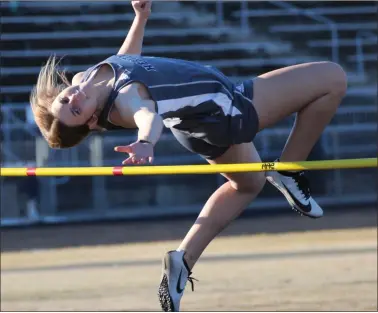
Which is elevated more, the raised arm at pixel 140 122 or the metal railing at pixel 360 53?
the raised arm at pixel 140 122

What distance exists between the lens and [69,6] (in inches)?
468

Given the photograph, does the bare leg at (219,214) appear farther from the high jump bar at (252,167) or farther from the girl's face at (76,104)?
the girl's face at (76,104)

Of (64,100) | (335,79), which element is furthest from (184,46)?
(64,100)

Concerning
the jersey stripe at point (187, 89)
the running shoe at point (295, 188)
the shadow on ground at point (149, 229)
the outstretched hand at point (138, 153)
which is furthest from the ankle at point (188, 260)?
the shadow on ground at point (149, 229)

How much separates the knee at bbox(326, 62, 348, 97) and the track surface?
165cm

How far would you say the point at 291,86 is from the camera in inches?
161

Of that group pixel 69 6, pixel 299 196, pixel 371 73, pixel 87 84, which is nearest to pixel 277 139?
pixel 371 73

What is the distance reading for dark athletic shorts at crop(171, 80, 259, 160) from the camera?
3969mm

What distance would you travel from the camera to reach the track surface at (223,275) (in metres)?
5.80

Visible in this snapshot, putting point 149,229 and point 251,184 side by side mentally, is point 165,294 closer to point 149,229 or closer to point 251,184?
Result: point 251,184

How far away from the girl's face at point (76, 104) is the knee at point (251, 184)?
967 mm

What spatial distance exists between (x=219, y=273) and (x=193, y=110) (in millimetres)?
3230

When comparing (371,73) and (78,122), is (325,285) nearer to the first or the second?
(78,122)

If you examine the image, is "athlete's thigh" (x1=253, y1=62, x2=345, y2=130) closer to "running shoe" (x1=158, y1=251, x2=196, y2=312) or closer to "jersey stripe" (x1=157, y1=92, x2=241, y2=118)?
"jersey stripe" (x1=157, y1=92, x2=241, y2=118)
